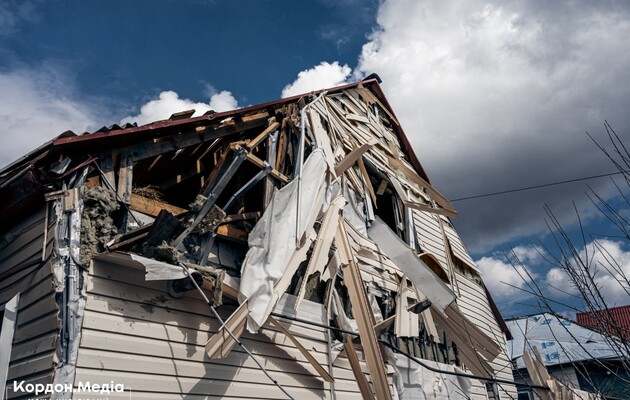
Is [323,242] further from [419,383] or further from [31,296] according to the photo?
[419,383]

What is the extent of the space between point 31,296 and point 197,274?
168 cm

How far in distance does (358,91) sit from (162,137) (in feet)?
25.3

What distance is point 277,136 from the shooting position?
25.2 ft

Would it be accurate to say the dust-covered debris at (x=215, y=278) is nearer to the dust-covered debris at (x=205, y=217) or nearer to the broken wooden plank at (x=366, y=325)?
the dust-covered debris at (x=205, y=217)

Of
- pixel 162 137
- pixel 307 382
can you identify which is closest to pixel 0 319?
pixel 162 137

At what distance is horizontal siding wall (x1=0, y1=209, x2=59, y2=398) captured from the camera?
4.75 meters

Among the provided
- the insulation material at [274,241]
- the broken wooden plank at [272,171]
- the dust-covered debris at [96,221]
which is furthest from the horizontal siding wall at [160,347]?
the broken wooden plank at [272,171]

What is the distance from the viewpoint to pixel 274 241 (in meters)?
6.22

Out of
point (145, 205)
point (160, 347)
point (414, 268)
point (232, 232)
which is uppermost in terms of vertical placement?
point (145, 205)

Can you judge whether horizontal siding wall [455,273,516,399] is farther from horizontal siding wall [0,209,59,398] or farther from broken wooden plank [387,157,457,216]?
horizontal siding wall [0,209,59,398]

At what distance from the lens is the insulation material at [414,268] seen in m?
7.23

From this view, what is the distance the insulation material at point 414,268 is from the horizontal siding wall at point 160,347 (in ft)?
7.21

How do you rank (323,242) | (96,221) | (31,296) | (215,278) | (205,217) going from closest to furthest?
1. (31,296)
2. (96,221)
3. (215,278)
4. (205,217)
5. (323,242)

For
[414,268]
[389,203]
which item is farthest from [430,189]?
[414,268]
